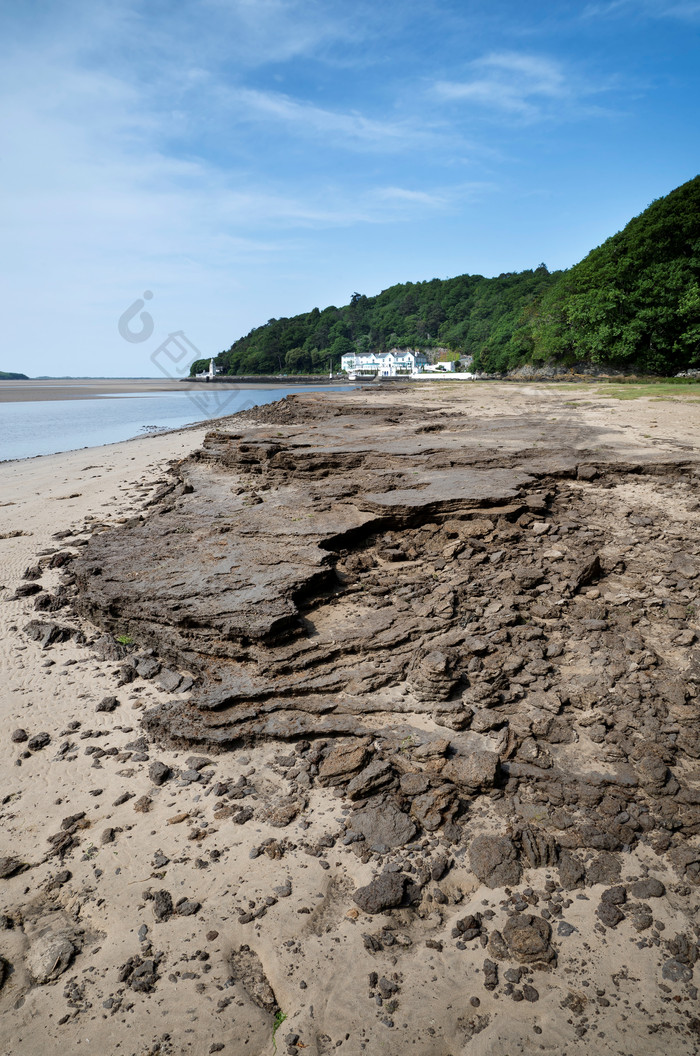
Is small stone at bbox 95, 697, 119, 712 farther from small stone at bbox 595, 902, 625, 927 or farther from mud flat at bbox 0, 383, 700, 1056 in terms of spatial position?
small stone at bbox 595, 902, 625, 927

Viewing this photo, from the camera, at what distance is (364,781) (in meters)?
3.47

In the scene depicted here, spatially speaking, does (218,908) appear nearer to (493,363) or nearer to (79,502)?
(79,502)

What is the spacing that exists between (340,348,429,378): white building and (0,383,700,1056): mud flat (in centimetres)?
9120

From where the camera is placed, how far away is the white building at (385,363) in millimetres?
98500

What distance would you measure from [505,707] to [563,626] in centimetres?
114

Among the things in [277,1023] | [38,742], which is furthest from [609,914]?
[38,742]

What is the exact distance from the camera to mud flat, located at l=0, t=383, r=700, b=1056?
2449 mm

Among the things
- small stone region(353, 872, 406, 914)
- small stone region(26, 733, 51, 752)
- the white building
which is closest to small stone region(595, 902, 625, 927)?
small stone region(353, 872, 406, 914)

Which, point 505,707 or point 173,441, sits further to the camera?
point 173,441

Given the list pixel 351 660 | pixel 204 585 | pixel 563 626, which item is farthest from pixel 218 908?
pixel 563 626

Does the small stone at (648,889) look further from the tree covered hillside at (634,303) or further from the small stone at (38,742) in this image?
the tree covered hillside at (634,303)

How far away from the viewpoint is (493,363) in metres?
62.5

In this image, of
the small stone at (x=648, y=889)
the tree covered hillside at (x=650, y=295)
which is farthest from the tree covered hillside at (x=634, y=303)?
the small stone at (x=648, y=889)

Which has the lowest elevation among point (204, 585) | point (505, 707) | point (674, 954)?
point (674, 954)
